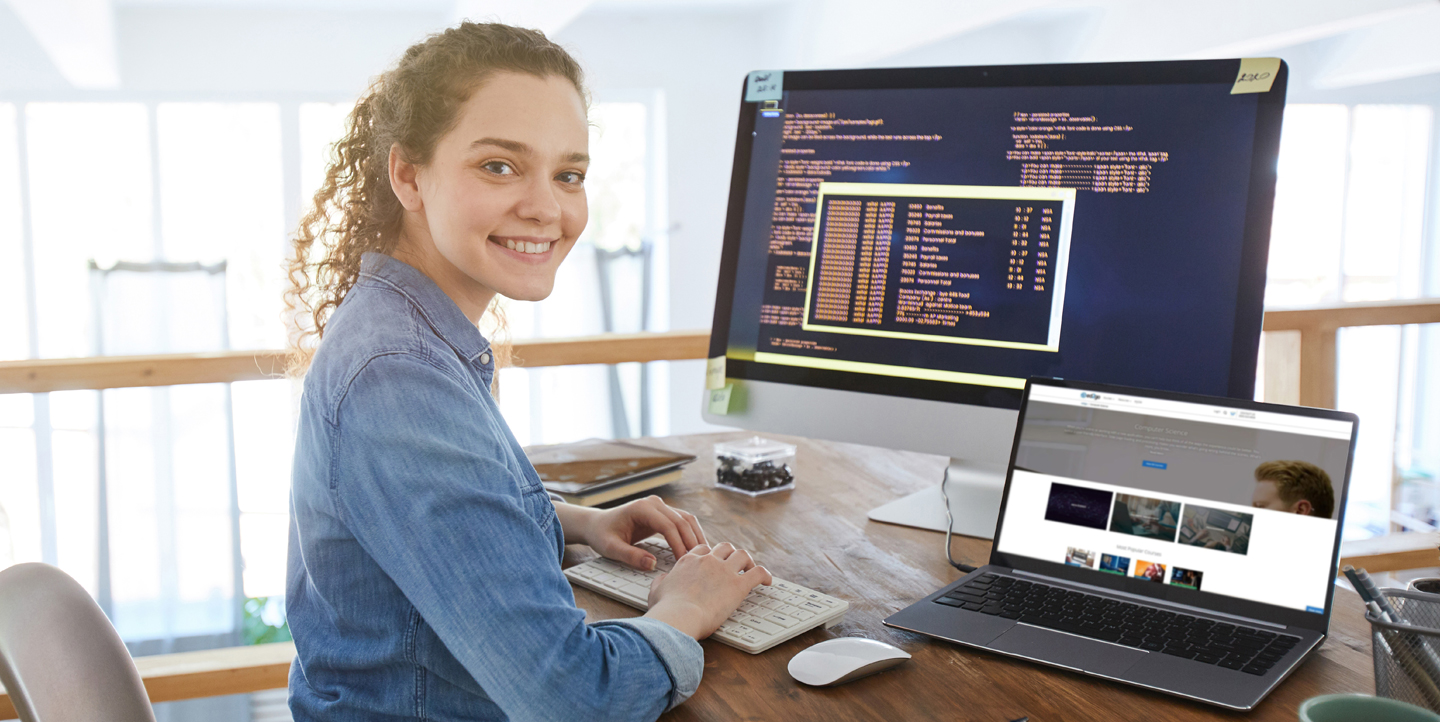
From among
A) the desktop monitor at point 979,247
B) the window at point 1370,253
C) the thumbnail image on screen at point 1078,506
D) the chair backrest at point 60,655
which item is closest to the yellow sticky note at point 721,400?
the desktop monitor at point 979,247

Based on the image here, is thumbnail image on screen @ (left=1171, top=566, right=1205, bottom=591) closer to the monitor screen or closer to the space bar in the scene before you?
the space bar

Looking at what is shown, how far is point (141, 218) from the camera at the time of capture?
4.46 meters

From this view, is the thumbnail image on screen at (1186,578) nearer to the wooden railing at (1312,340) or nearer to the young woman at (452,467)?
the young woman at (452,467)

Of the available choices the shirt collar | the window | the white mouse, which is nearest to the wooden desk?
the white mouse

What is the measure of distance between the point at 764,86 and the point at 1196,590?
81 cm

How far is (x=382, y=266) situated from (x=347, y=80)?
13.8 ft

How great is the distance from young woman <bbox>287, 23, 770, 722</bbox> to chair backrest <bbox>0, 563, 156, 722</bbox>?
0.14m

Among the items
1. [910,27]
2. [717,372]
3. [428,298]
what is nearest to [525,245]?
[428,298]

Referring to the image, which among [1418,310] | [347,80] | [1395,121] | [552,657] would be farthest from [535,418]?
[1395,121]

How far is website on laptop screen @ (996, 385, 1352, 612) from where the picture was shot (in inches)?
33.5

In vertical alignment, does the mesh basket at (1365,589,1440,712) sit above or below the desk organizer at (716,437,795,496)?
above

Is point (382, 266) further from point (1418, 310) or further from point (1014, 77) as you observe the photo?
point (1418, 310)

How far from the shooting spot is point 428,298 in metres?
0.88

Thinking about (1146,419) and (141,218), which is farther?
(141,218)
